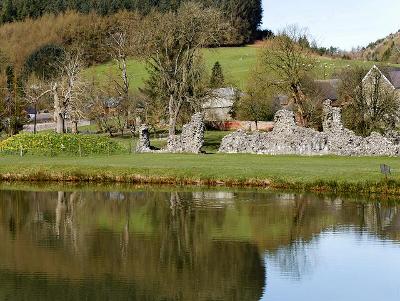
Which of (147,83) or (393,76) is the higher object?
(393,76)

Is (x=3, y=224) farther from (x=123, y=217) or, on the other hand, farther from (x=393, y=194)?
(x=393, y=194)

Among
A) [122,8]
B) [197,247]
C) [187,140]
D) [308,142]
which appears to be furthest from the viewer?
[122,8]

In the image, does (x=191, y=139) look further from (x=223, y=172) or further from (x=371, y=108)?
(x=371, y=108)

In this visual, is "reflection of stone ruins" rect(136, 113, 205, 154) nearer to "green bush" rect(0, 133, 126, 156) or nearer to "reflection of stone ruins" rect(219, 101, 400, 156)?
"reflection of stone ruins" rect(219, 101, 400, 156)

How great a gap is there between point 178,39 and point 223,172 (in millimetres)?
26318

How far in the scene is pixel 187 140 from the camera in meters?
56.7

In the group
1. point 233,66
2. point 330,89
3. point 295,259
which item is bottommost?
point 295,259

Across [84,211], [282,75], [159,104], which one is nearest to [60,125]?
[159,104]

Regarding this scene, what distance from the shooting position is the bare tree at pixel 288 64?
7044 centimetres

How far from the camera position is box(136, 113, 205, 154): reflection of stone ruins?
56094 mm

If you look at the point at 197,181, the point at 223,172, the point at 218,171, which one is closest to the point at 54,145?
the point at 218,171

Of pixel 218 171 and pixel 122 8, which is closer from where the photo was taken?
pixel 218 171

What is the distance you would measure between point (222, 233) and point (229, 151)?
30.9 meters

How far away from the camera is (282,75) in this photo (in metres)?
71.9
